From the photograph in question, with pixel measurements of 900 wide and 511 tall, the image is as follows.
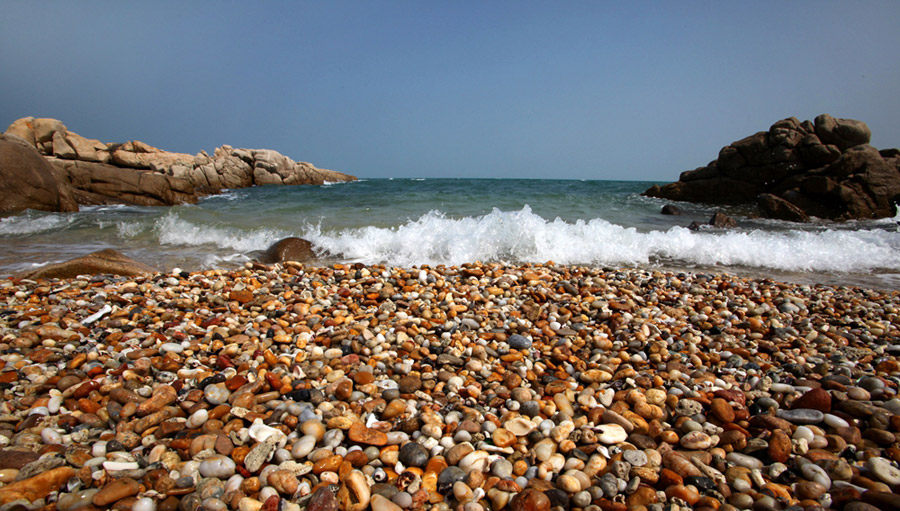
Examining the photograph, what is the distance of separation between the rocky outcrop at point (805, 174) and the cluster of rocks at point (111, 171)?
24060mm

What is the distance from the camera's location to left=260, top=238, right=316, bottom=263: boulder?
6.40 meters

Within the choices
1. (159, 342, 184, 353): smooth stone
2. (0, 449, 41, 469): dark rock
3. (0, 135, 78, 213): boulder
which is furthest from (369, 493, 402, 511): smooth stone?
(0, 135, 78, 213): boulder

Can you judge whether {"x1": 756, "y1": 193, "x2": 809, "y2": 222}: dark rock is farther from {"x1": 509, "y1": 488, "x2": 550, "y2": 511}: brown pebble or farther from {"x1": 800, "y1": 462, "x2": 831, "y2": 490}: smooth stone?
{"x1": 509, "y1": 488, "x2": 550, "y2": 511}: brown pebble

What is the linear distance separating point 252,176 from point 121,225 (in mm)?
29770

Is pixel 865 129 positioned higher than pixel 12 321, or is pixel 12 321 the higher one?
pixel 865 129

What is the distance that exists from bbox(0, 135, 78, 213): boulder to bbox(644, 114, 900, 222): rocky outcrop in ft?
78.0

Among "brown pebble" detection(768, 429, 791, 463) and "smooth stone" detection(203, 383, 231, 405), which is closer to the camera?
"brown pebble" detection(768, 429, 791, 463)

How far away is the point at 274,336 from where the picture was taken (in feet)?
8.84

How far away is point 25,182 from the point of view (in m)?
10.9

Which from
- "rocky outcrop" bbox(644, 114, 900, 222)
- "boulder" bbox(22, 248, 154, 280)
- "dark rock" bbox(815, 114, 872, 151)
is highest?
"dark rock" bbox(815, 114, 872, 151)

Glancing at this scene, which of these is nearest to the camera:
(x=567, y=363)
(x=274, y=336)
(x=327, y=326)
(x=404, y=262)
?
(x=567, y=363)

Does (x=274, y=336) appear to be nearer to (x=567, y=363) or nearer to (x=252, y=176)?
(x=567, y=363)

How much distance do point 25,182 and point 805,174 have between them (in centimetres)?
2705

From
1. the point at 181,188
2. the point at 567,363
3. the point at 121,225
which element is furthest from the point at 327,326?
the point at 181,188
